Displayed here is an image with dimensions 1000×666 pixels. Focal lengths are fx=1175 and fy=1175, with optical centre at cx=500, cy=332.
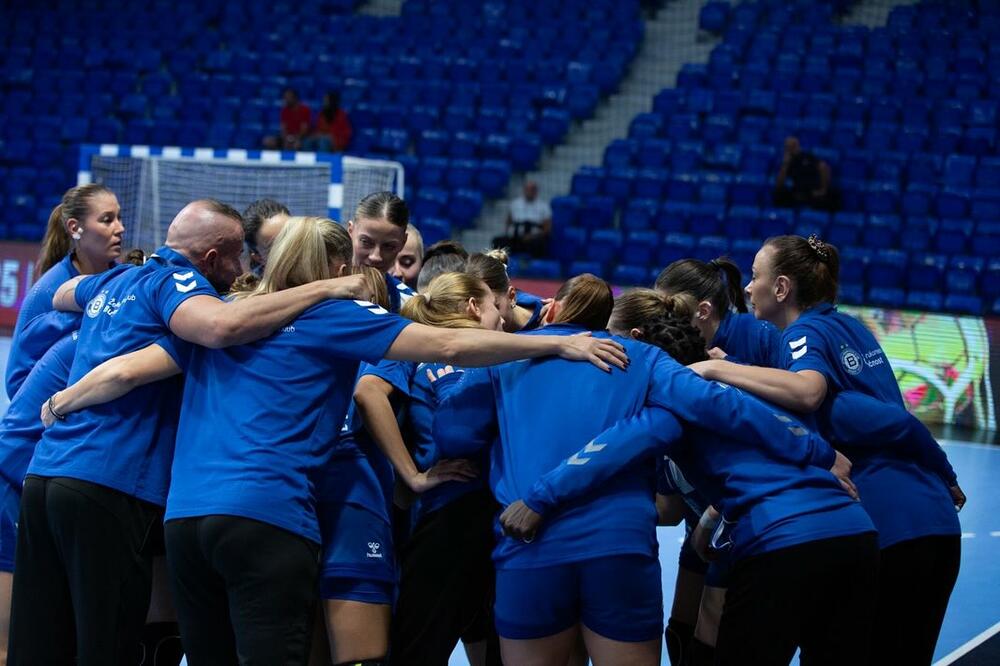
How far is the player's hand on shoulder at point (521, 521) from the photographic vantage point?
3.35 m

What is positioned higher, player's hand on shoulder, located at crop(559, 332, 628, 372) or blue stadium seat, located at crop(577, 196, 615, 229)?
player's hand on shoulder, located at crop(559, 332, 628, 372)

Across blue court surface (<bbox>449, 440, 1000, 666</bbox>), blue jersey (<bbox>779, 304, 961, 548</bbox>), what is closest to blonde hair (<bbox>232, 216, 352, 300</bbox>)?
blue jersey (<bbox>779, 304, 961, 548</bbox>)

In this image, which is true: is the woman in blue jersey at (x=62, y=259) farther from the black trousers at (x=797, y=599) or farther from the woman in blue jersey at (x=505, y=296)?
the black trousers at (x=797, y=599)

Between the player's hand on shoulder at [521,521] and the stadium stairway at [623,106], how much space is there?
13.3 meters

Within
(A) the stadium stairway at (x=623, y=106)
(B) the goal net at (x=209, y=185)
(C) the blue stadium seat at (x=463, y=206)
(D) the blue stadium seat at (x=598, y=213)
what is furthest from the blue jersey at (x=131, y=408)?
(A) the stadium stairway at (x=623, y=106)

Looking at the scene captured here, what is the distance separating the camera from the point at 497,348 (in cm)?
344

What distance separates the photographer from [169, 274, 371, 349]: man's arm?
3350 mm

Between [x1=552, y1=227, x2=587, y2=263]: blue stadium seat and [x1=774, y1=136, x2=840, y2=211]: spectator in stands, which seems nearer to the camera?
[x1=774, y1=136, x2=840, y2=211]: spectator in stands

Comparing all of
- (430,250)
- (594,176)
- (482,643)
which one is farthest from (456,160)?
(482,643)

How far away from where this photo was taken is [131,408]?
367 cm

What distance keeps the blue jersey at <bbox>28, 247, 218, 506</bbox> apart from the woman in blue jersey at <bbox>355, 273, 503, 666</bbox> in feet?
2.07

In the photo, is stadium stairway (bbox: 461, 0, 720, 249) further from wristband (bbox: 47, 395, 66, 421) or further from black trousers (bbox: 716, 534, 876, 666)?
black trousers (bbox: 716, 534, 876, 666)

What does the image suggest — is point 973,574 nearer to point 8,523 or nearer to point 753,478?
point 753,478

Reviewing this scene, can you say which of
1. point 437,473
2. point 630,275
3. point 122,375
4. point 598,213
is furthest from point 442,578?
point 598,213
